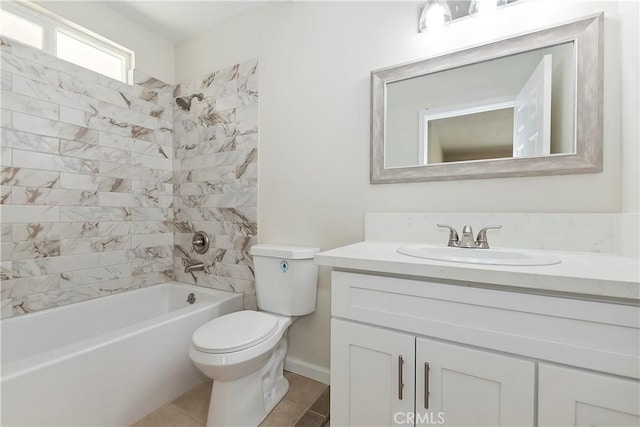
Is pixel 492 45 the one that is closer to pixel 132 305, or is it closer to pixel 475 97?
pixel 475 97

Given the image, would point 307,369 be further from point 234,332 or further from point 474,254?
point 474,254

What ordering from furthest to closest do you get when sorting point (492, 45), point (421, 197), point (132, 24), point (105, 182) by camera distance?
point (132, 24)
point (105, 182)
point (421, 197)
point (492, 45)

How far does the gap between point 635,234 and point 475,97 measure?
0.79 metres

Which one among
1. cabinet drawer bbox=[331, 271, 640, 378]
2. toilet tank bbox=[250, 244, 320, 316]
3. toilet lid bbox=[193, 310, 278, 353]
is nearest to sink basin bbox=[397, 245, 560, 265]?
cabinet drawer bbox=[331, 271, 640, 378]

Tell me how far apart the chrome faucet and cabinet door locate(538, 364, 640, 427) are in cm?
52

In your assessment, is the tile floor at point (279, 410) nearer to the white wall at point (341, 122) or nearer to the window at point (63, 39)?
the white wall at point (341, 122)

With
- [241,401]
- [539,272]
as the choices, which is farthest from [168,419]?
[539,272]

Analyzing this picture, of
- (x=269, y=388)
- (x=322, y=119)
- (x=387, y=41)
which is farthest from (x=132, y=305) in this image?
(x=387, y=41)

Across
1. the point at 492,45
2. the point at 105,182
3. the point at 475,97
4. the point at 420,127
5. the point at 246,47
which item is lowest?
the point at 105,182

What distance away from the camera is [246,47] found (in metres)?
1.97

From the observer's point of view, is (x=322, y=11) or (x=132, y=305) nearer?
(x=322, y=11)

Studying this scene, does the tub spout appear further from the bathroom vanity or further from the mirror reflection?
the mirror reflection

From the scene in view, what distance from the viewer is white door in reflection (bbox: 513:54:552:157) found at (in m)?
1.16

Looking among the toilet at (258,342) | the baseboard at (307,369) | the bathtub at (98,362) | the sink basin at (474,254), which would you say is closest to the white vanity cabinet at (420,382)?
the sink basin at (474,254)
